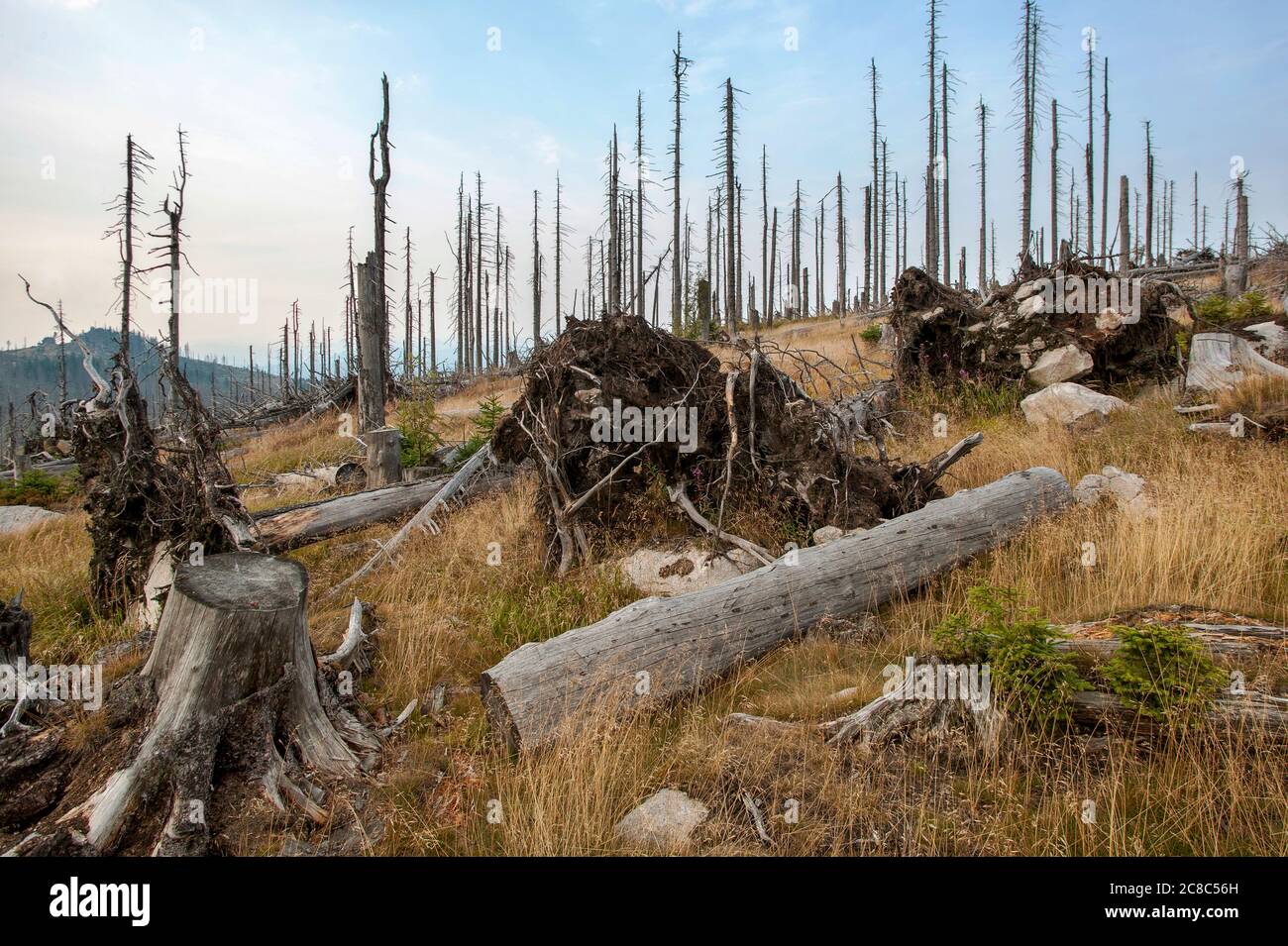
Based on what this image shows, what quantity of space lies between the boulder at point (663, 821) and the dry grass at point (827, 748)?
8cm

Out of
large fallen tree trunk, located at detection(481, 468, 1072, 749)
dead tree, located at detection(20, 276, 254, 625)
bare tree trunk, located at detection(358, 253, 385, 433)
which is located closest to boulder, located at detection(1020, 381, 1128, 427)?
large fallen tree trunk, located at detection(481, 468, 1072, 749)

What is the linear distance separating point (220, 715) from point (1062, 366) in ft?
40.6

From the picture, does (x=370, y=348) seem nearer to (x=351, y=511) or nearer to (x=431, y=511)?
(x=351, y=511)

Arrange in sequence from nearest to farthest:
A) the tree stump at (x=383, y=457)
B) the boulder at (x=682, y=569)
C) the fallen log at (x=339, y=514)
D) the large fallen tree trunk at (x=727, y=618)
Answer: the large fallen tree trunk at (x=727, y=618) < the boulder at (x=682, y=569) < the fallen log at (x=339, y=514) < the tree stump at (x=383, y=457)

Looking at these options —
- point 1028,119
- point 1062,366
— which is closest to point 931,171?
point 1028,119

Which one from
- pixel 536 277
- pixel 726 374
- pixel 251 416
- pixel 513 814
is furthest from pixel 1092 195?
pixel 513 814

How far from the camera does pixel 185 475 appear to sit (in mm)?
6320

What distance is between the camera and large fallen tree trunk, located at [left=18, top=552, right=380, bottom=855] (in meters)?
3.27

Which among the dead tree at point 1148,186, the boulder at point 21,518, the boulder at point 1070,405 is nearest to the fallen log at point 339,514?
the boulder at point 21,518

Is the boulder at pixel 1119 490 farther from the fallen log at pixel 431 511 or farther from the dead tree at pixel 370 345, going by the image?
the dead tree at pixel 370 345

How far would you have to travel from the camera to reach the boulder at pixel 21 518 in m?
10.7

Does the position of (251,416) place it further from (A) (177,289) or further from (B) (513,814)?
(B) (513,814)

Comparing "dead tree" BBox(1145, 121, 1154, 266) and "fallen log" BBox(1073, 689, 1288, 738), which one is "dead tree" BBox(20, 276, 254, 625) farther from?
"dead tree" BBox(1145, 121, 1154, 266)

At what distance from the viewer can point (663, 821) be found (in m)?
3.19
